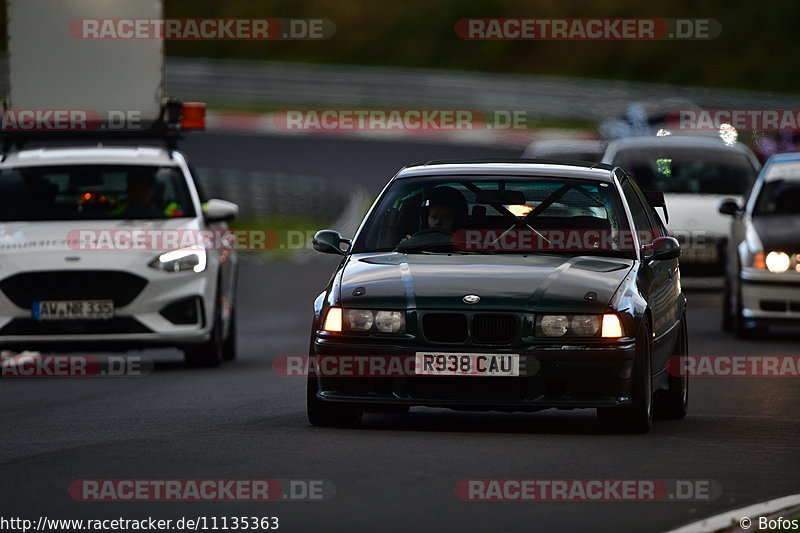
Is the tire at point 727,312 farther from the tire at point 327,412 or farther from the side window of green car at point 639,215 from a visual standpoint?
the tire at point 327,412

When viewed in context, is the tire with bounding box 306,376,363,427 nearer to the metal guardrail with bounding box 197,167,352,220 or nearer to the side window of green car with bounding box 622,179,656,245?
the side window of green car with bounding box 622,179,656,245

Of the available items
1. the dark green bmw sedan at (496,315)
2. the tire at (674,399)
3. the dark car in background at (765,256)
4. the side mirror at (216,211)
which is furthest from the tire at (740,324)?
the dark green bmw sedan at (496,315)

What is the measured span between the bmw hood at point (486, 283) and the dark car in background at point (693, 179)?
485 inches

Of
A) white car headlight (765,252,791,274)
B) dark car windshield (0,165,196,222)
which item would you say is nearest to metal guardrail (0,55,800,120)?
white car headlight (765,252,791,274)

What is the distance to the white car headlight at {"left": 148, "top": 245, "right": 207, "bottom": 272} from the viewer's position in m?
16.3

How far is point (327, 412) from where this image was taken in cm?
1135

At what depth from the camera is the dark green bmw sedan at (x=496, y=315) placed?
10828 millimetres

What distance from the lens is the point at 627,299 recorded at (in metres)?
11.1

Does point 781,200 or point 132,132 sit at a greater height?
point 132,132

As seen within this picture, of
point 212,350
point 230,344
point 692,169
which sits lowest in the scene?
point 230,344


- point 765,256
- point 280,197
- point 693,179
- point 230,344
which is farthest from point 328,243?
point 280,197

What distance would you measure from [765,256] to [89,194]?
616 cm

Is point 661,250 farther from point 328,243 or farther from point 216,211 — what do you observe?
point 216,211

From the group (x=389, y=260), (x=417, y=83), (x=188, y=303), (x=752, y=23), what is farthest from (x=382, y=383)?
(x=752, y=23)
